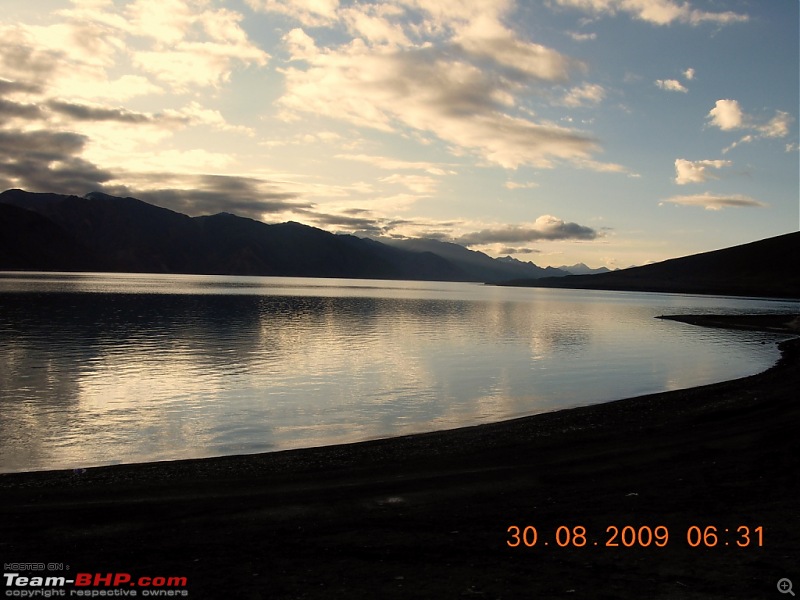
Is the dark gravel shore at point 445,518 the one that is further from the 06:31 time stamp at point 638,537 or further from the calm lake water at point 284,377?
the calm lake water at point 284,377

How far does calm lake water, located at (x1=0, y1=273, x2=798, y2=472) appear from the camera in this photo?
26.2 metres

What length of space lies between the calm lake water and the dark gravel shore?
5.17 m

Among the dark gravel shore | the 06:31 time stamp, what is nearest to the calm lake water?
the dark gravel shore

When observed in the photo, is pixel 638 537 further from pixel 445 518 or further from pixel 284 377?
pixel 284 377

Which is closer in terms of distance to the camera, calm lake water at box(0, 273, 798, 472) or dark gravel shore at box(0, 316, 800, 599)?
dark gravel shore at box(0, 316, 800, 599)

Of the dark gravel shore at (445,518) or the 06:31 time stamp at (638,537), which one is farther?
the 06:31 time stamp at (638,537)

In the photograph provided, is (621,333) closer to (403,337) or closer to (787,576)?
(403,337)

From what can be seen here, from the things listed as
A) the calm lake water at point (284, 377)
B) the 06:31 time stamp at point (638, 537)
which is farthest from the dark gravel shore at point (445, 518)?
the calm lake water at point (284, 377)

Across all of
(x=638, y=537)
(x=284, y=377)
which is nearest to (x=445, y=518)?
(x=638, y=537)

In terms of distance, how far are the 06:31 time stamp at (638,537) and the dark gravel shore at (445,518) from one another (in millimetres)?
59

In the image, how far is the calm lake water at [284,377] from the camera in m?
26.2

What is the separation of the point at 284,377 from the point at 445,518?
29.7m

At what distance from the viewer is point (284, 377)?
41969 mm

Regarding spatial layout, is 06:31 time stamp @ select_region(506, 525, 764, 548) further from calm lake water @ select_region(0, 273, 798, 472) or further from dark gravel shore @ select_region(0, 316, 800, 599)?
calm lake water @ select_region(0, 273, 798, 472)
